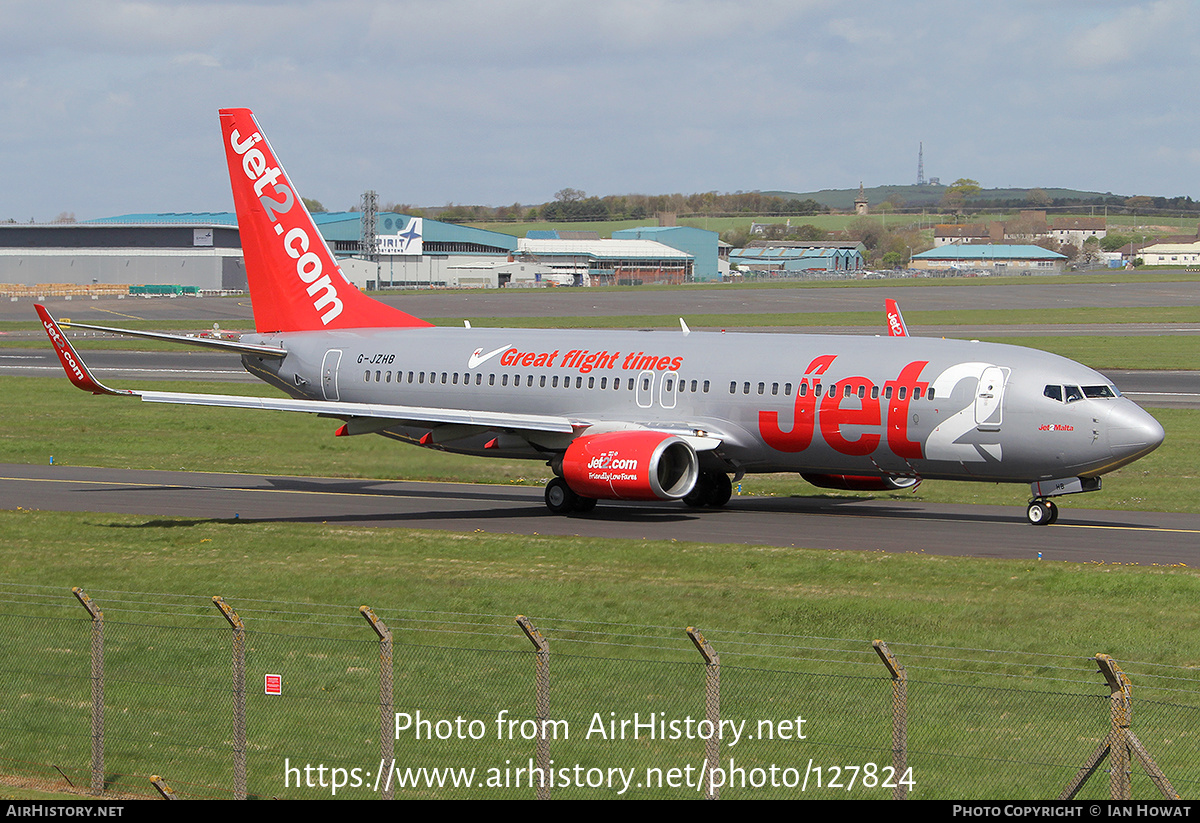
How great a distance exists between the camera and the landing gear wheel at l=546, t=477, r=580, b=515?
37.6 m

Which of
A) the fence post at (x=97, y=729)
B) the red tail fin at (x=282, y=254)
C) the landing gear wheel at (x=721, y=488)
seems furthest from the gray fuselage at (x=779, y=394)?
the fence post at (x=97, y=729)

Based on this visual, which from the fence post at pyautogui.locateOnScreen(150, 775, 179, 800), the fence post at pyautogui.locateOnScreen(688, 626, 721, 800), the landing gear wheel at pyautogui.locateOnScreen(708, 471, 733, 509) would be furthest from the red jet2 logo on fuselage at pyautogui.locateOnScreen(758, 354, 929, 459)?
the fence post at pyautogui.locateOnScreen(150, 775, 179, 800)

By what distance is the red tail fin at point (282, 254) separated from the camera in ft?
149

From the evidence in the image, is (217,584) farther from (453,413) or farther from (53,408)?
(53,408)

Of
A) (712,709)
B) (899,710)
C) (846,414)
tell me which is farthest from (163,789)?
(846,414)

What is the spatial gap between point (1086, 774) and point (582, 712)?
23.3 ft

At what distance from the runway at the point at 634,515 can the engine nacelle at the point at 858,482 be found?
2.18ft

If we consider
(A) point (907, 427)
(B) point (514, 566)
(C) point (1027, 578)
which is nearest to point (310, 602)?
(B) point (514, 566)

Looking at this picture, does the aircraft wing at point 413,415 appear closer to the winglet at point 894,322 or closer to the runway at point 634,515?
the runway at point 634,515

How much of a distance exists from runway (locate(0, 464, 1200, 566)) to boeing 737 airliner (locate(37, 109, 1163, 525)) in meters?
1.13

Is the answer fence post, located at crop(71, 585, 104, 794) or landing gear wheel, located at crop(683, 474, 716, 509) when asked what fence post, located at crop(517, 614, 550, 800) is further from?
landing gear wheel, located at crop(683, 474, 716, 509)

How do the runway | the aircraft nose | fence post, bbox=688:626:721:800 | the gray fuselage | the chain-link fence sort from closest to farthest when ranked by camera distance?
fence post, bbox=688:626:721:800
the chain-link fence
the runway
the aircraft nose
the gray fuselage

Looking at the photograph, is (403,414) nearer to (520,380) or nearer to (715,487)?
(520,380)

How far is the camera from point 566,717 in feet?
59.1
